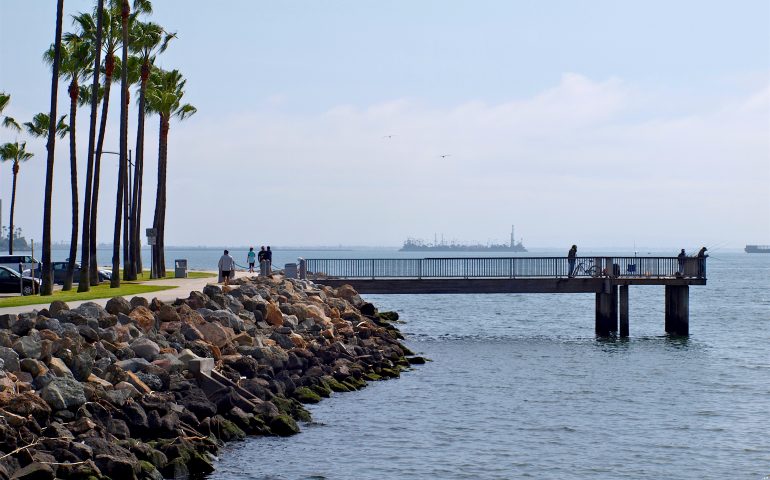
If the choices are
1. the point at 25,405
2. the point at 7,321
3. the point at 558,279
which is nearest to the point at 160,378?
the point at 25,405

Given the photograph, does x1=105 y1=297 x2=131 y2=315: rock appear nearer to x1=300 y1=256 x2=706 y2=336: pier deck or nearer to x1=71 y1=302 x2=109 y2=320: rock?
x1=71 y1=302 x2=109 y2=320: rock

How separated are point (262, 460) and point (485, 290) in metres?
25.1

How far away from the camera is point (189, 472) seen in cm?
1925

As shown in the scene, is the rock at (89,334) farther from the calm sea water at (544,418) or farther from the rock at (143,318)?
the calm sea water at (544,418)

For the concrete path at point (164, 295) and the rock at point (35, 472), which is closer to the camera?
the rock at point (35, 472)

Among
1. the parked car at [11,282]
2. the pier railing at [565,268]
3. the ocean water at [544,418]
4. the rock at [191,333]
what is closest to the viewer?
the ocean water at [544,418]

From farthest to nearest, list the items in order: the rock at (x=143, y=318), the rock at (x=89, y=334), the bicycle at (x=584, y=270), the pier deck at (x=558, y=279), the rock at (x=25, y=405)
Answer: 1. the bicycle at (x=584, y=270)
2. the pier deck at (x=558, y=279)
3. the rock at (x=143, y=318)
4. the rock at (x=89, y=334)
5. the rock at (x=25, y=405)

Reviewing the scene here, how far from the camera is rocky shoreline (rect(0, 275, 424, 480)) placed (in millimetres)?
18438

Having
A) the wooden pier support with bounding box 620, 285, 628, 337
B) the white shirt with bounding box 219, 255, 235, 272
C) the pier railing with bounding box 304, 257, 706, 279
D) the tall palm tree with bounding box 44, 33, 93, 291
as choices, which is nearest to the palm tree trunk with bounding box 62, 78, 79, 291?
the tall palm tree with bounding box 44, 33, 93, 291

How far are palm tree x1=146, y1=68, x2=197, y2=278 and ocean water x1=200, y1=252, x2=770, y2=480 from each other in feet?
55.4

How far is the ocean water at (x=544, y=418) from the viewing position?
69.3ft

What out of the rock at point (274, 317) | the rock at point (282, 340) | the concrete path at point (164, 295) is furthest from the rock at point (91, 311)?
the rock at point (274, 317)

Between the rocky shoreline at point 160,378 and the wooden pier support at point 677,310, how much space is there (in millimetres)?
15639

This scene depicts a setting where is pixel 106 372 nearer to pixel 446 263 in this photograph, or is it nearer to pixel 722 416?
pixel 722 416
